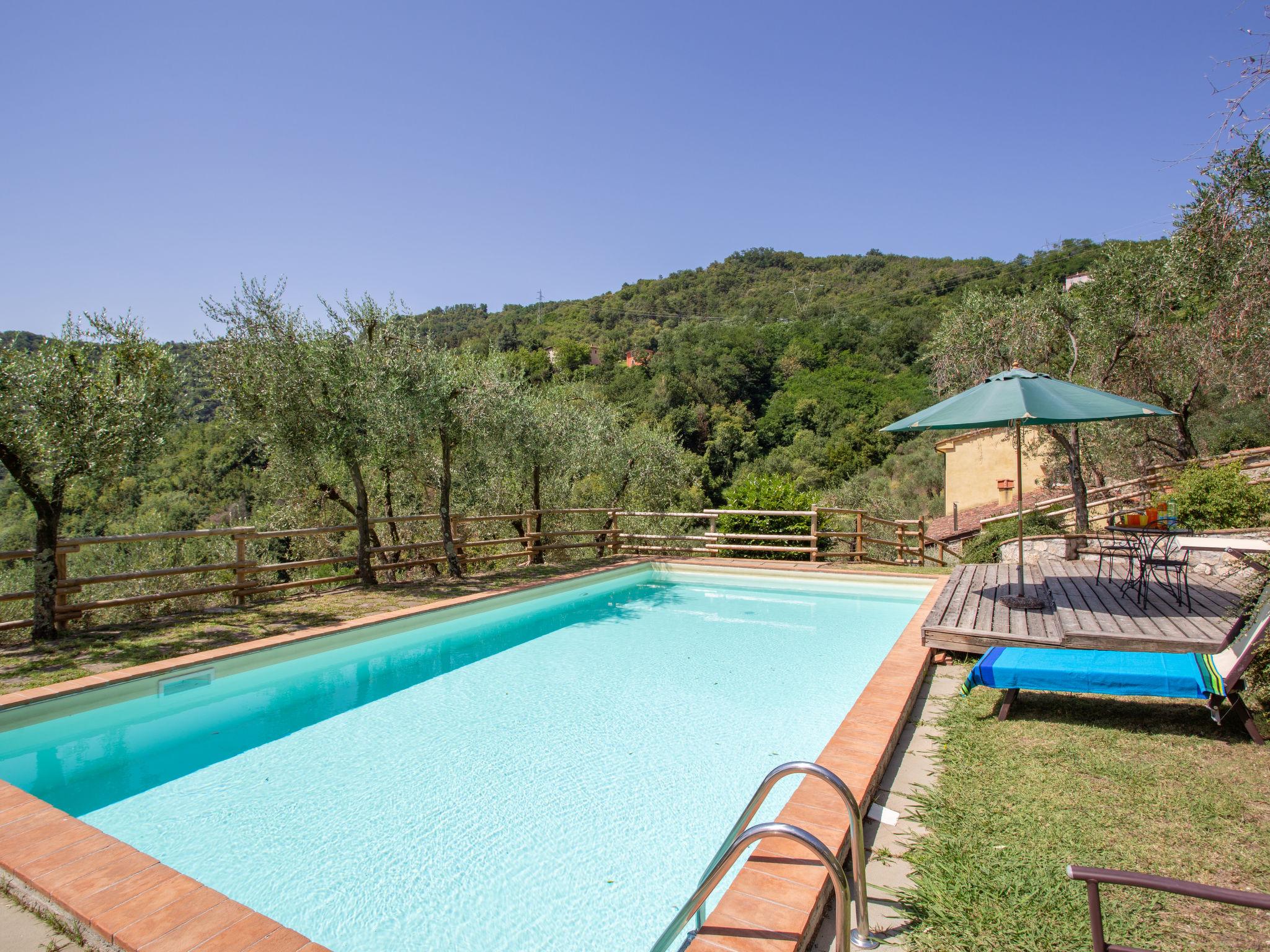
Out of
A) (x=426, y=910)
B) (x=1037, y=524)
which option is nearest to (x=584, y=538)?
(x=1037, y=524)

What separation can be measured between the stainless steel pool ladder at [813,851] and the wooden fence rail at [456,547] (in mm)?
7349

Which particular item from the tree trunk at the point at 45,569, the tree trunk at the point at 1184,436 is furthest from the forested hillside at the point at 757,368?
the tree trunk at the point at 45,569

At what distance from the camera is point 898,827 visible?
296 centimetres

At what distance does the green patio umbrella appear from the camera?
17.0 feet

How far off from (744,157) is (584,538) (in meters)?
13.4

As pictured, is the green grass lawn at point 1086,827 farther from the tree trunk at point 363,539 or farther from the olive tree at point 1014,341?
the olive tree at point 1014,341

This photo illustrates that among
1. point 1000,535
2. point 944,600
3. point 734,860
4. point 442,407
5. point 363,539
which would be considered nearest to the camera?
point 734,860

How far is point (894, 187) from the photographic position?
23.1 m

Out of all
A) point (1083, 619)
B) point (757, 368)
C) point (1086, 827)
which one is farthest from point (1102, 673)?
point (757, 368)

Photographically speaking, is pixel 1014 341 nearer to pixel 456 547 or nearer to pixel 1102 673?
pixel 1102 673

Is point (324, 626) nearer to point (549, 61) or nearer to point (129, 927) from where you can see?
point (129, 927)

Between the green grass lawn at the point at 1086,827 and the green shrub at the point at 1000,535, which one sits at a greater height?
the green shrub at the point at 1000,535

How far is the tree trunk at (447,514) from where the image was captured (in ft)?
33.3

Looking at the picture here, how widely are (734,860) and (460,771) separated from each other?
318 centimetres
